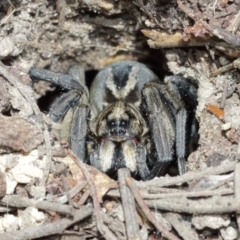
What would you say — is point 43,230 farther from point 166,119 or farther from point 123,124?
point 166,119

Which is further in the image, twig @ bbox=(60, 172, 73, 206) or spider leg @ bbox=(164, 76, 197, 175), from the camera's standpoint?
spider leg @ bbox=(164, 76, 197, 175)

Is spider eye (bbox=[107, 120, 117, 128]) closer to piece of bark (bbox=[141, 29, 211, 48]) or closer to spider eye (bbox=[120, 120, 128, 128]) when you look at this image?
spider eye (bbox=[120, 120, 128, 128])

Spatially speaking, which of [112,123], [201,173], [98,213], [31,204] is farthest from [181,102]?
[31,204]

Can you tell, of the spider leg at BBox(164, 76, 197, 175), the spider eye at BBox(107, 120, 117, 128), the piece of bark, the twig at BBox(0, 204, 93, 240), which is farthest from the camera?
the spider eye at BBox(107, 120, 117, 128)

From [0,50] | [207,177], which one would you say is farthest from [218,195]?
[0,50]

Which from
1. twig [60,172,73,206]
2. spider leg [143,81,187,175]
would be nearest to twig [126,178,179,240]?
twig [60,172,73,206]

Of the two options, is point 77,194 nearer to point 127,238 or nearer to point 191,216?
point 127,238
